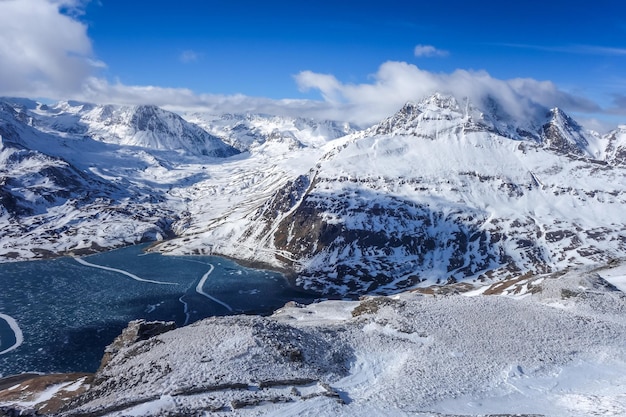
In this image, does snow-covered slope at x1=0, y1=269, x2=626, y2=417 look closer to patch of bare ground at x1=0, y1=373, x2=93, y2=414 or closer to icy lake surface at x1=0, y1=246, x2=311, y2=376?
patch of bare ground at x1=0, y1=373, x2=93, y2=414

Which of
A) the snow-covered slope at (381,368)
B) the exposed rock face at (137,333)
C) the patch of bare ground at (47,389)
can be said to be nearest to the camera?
the snow-covered slope at (381,368)

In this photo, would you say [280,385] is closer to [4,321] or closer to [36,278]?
[4,321]

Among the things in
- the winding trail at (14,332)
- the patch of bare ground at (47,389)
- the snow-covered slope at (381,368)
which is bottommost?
the winding trail at (14,332)

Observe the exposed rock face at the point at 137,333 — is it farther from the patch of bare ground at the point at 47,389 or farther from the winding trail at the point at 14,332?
the winding trail at the point at 14,332

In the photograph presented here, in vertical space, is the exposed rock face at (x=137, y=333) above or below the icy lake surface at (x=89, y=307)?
above

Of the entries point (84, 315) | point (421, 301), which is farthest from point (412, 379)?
point (84, 315)

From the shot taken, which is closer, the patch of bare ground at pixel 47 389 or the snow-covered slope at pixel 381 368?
the snow-covered slope at pixel 381 368

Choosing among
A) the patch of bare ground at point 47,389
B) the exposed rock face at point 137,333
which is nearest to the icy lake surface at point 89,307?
the patch of bare ground at point 47,389

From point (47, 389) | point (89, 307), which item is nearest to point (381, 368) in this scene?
point (47, 389)
